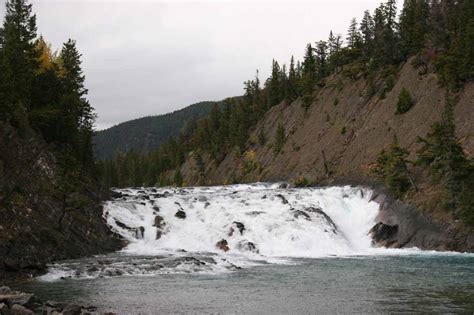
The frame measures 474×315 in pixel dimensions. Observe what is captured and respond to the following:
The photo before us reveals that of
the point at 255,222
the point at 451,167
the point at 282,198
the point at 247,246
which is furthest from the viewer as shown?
the point at 282,198

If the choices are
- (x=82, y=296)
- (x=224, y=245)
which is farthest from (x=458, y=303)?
(x=224, y=245)

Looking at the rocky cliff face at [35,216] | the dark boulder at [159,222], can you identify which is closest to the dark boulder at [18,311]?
the rocky cliff face at [35,216]

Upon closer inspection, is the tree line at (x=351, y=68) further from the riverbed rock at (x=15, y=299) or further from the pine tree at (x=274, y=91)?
the riverbed rock at (x=15, y=299)

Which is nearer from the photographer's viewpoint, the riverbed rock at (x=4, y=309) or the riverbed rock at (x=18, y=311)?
the riverbed rock at (x=4, y=309)

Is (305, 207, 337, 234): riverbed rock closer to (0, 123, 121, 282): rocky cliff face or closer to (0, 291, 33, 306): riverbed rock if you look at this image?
(0, 123, 121, 282): rocky cliff face

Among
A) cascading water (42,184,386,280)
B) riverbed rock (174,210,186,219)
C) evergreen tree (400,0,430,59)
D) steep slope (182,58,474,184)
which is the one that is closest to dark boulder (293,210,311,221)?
cascading water (42,184,386,280)

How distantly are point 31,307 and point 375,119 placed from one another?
63.3m

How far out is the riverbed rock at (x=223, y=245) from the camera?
45.6 metres

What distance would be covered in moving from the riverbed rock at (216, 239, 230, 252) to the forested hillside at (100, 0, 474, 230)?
19.0 m

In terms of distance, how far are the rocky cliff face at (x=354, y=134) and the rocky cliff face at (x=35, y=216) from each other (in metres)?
28.3

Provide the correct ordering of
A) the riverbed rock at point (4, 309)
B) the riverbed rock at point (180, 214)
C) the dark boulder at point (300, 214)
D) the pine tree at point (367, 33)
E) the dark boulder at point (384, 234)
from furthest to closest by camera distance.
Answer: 1. the pine tree at point (367, 33)
2. the riverbed rock at point (180, 214)
3. the dark boulder at point (300, 214)
4. the dark boulder at point (384, 234)
5. the riverbed rock at point (4, 309)

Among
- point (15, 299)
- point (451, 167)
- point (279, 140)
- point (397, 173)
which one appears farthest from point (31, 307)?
point (279, 140)

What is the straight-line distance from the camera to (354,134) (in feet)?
255

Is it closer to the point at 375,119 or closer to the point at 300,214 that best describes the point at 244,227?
the point at 300,214
